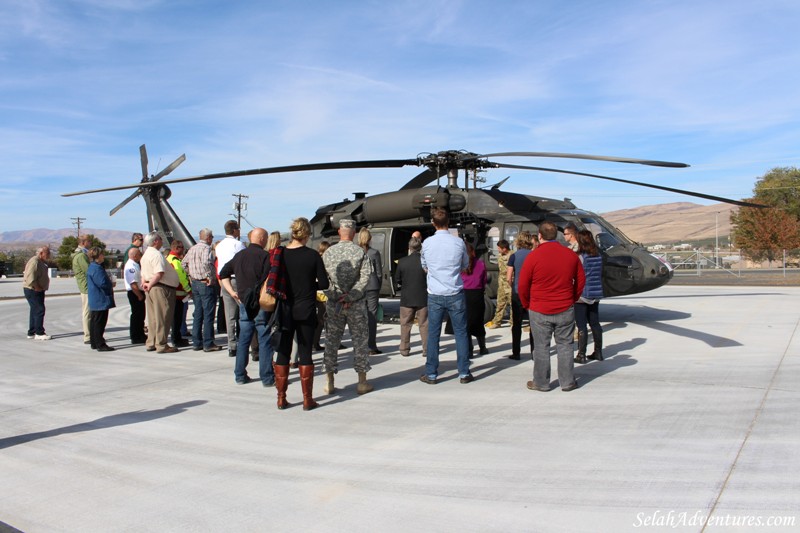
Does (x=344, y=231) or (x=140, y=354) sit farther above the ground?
(x=344, y=231)

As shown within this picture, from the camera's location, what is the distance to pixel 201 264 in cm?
853

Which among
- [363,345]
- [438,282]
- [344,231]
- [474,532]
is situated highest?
[344,231]

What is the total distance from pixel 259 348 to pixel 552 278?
10.6 feet

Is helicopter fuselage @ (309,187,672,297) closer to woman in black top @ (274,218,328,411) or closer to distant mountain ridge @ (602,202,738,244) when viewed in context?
woman in black top @ (274,218,328,411)

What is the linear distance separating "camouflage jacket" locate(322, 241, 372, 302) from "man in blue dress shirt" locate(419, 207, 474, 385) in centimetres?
85

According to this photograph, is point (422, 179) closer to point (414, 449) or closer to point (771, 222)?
point (414, 449)

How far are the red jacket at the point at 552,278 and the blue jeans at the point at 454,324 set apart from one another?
28.0 inches

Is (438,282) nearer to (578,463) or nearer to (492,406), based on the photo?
(492,406)

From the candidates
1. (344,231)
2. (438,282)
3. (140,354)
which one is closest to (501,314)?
(438,282)

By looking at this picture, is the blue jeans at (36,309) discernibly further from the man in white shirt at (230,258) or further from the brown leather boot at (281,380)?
the brown leather boot at (281,380)

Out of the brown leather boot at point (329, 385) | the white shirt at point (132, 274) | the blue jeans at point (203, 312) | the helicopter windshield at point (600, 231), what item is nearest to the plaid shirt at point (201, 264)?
the blue jeans at point (203, 312)

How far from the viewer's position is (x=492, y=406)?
214 inches

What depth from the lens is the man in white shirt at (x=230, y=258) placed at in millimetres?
7812

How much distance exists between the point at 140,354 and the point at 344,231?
458 centimetres
